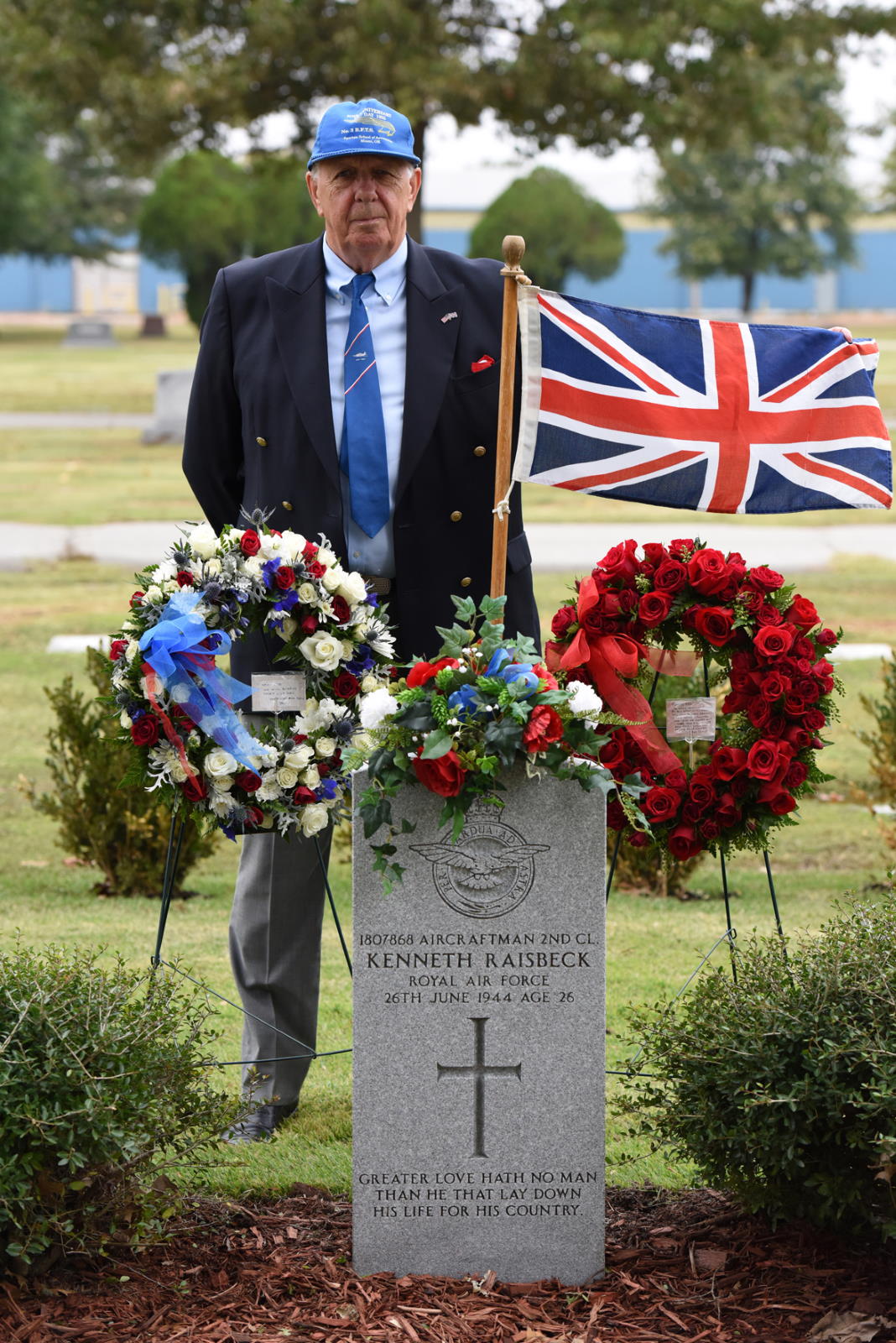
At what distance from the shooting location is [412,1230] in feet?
12.1

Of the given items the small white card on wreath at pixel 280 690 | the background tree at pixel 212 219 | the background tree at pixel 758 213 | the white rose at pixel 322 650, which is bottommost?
the small white card on wreath at pixel 280 690

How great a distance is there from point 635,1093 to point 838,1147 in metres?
1.47

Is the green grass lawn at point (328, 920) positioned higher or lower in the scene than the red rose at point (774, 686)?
lower

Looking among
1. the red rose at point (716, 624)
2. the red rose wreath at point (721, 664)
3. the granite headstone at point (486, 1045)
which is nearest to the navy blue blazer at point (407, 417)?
the red rose wreath at point (721, 664)

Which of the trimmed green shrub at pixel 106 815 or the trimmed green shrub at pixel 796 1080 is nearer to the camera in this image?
the trimmed green shrub at pixel 796 1080

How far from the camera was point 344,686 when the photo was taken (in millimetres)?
4230

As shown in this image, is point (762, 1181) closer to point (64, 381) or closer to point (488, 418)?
point (488, 418)

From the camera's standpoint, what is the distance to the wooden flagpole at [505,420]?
13.3ft

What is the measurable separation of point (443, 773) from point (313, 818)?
2.90 feet

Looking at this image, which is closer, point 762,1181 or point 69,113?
point 762,1181

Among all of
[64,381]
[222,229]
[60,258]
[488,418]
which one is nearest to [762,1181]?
[488,418]

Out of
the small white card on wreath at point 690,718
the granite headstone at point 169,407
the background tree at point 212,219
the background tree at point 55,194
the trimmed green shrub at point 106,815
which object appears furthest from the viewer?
the background tree at point 55,194

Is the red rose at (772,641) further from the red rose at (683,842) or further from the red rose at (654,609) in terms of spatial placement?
the red rose at (683,842)

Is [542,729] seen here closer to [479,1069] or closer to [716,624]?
[479,1069]
